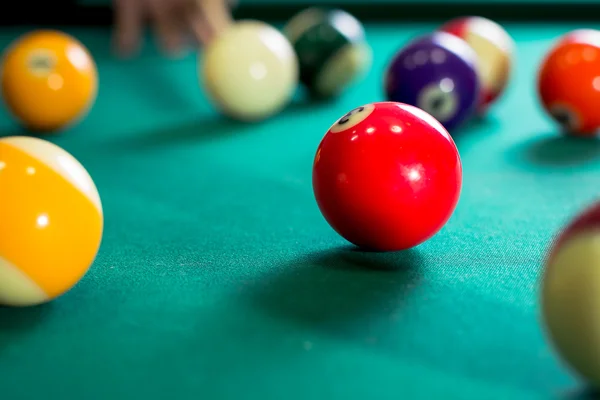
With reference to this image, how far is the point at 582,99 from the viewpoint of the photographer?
3.03m

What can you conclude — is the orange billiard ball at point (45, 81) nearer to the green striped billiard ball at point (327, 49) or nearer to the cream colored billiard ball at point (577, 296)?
the green striped billiard ball at point (327, 49)

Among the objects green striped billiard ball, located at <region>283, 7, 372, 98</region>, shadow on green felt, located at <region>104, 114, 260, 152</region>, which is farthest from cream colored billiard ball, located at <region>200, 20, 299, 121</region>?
green striped billiard ball, located at <region>283, 7, 372, 98</region>

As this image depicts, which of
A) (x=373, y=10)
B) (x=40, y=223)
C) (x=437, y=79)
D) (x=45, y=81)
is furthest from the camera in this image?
(x=373, y=10)

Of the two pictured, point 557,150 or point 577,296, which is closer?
point 577,296

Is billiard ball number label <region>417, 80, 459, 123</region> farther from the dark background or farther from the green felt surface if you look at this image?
the dark background

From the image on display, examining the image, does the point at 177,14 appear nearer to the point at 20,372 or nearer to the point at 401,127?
the point at 401,127

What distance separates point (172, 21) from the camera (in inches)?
217

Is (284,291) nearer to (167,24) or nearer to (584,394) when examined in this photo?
(584,394)

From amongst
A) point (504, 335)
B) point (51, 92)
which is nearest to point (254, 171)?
point (51, 92)

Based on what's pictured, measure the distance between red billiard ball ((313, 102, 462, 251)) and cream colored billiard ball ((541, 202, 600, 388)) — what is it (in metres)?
0.57

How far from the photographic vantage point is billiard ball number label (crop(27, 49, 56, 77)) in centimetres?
324

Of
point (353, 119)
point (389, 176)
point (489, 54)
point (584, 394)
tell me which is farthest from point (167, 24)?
point (584, 394)

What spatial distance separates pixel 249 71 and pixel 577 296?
7.64 ft

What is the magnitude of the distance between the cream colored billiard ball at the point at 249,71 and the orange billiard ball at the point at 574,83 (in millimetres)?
1132
